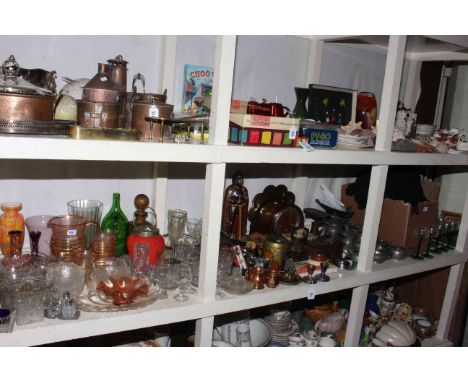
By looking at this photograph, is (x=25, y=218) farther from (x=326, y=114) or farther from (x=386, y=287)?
(x=386, y=287)

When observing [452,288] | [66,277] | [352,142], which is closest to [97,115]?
[66,277]

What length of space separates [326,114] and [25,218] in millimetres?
1212

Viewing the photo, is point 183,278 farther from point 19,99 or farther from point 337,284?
point 19,99

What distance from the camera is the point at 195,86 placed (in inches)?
66.9

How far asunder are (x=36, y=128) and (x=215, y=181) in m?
0.48

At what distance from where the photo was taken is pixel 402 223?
6.33ft

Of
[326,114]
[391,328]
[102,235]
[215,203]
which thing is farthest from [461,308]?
[102,235]

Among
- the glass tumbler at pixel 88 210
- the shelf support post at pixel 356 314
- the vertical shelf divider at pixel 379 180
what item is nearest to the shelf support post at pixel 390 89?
the vertical shelf divider at pixel 379 180

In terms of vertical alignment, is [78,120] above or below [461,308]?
above

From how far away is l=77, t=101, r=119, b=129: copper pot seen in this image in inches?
44.6

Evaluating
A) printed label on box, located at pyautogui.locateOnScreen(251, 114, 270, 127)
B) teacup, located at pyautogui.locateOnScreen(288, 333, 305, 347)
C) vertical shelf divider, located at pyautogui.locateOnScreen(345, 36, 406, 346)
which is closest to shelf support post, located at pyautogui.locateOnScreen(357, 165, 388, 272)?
vertical shelf divider, located at pyautogui.locateOnScreen(345, 36, 406, 346)

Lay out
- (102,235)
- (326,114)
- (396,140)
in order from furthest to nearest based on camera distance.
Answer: (326,114) < (396,140) < (102,235)

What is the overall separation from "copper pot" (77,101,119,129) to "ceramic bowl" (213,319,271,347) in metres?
0.91

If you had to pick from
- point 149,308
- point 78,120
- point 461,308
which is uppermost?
point 78,120
